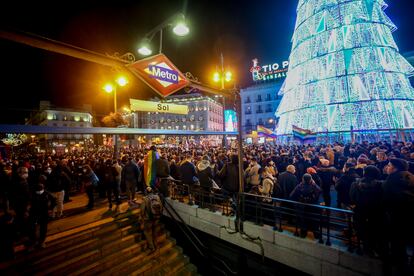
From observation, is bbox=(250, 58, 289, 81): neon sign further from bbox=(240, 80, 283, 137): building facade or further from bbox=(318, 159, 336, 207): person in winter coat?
bbox=(318, 159, 336, 207): person in winter coat

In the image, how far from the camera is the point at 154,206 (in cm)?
661

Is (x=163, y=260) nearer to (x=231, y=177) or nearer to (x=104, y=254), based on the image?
(x=104, y=254)

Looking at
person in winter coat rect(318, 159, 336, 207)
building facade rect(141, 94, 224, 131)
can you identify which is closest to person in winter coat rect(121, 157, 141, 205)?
person in winter coat rect(318, 159, 336, 207)

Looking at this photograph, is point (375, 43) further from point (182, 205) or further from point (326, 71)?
point (182, 205)

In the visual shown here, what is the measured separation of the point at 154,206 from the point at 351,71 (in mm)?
28363

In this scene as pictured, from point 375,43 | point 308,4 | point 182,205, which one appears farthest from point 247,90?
point 182,205

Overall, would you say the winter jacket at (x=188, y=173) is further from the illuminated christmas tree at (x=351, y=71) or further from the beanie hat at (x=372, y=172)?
the illuminated christmas tree at (x=351, y=71)

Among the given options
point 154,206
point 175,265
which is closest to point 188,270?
point 175,265

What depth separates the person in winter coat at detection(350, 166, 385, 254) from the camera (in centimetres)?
430

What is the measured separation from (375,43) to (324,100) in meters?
8.38

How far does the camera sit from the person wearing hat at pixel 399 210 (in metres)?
3.94

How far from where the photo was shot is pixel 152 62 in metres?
4.48

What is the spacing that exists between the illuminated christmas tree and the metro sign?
24996 millimetres

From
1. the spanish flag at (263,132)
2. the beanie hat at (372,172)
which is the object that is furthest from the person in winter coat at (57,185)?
the spanish flag at (263,132)
